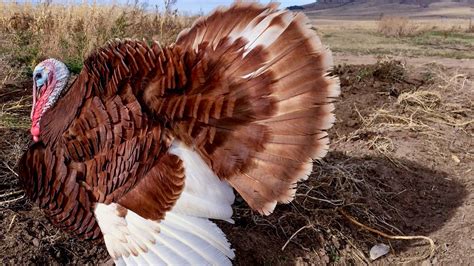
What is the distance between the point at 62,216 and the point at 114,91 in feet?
2.20

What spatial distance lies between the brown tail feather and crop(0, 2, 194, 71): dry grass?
4183 mm

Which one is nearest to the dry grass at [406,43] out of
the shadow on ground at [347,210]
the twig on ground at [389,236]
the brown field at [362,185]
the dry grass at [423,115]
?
the dry grass at [423,115]

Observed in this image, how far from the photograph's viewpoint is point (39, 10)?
8516 millimetres

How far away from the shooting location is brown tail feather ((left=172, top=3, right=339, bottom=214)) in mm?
2498

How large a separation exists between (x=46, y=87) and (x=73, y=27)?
5325 mm

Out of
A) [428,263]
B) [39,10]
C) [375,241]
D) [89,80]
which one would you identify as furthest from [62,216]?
[39,10]

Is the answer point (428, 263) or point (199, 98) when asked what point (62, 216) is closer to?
point (199, 98)

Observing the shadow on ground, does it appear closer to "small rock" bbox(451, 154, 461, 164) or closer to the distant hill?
"small rock" bbox(451, 154, 461, 164)

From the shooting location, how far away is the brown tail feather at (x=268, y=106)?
98.3 inches

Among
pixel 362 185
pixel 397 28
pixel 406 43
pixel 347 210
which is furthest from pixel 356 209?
pixel 397 28

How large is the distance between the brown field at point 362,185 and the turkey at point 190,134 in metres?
0.63

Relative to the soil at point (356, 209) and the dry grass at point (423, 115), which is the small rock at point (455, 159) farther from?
the dry grass at point (423, 115)

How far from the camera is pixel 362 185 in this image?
3.87 metres

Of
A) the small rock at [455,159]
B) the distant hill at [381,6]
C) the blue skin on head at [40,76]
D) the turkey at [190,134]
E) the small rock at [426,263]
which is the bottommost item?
the distant hill at [381,6]
